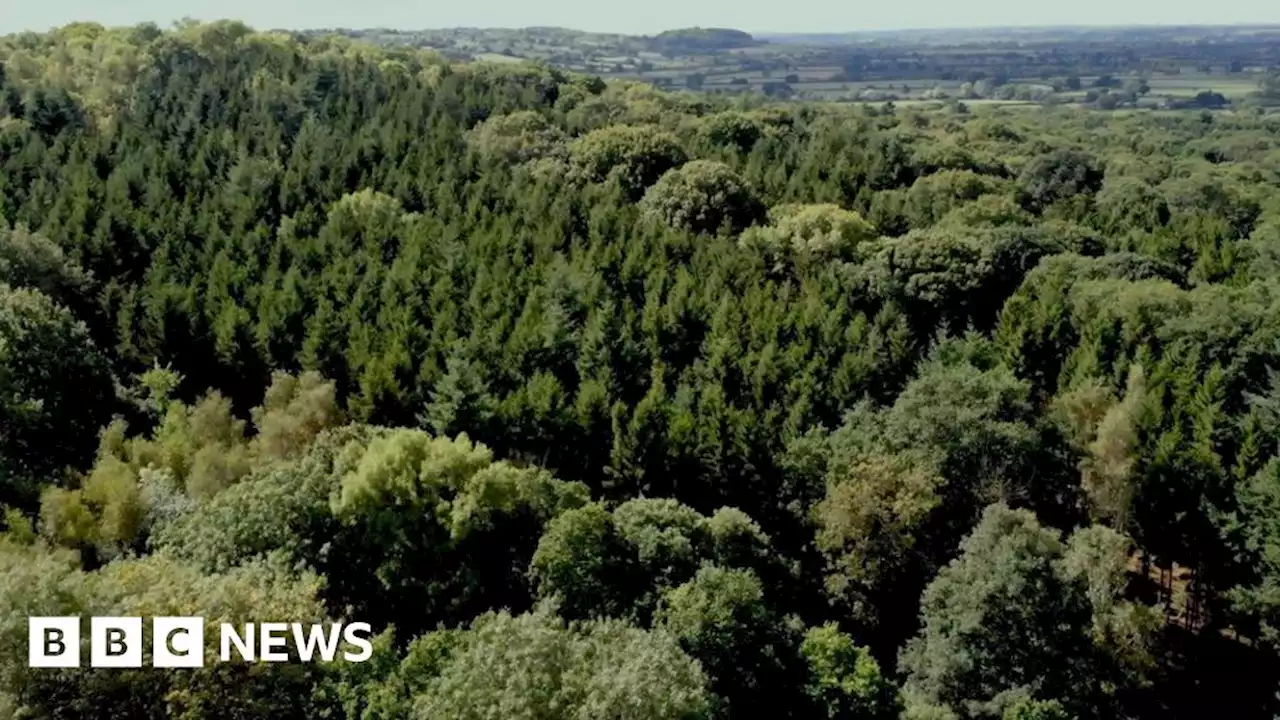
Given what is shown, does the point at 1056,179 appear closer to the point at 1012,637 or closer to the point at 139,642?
the point at 1012,637

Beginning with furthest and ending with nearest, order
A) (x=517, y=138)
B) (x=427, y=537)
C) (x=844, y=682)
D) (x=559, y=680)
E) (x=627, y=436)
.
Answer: (x=517, y=138) → (x=627, y=436) → (x=427, y=537) → (x=844, y=682) → (x=559, y=680)

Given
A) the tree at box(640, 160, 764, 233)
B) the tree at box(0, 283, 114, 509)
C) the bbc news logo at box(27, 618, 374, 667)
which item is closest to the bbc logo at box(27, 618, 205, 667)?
the bbc news logo at box(27, 618, 374, 667)

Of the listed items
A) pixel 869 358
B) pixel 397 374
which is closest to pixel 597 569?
pixel 397 374

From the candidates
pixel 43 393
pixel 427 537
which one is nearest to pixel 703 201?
pixel 43 393

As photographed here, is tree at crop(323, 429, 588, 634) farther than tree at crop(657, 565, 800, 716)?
Yes

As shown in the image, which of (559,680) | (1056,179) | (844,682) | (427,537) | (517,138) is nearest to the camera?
(559,680)

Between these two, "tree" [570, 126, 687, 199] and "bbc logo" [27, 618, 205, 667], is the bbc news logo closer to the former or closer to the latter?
"bbc logo" [27, 618, 205, 667]

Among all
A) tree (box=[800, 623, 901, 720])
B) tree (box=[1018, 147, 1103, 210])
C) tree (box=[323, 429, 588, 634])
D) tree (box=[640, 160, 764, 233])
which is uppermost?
tree (box=[1018, 147, 1103, 210])

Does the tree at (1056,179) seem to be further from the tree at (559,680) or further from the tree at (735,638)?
the tree at (559,680)
